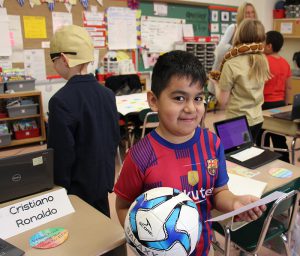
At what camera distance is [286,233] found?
1643 millimetres

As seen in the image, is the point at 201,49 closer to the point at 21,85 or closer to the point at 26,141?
the point at 21,85

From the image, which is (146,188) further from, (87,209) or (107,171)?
(107,171)

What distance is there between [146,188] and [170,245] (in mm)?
257

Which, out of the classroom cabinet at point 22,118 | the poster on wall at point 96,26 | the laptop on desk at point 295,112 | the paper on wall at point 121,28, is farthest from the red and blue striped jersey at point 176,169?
the paper on wall at point 121,28

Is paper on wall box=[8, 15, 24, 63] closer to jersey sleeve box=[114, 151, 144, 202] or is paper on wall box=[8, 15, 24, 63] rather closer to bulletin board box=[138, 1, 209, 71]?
bulletin board box=[138, 1, 209, 71]

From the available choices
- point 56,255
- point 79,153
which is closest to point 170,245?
point 56,255

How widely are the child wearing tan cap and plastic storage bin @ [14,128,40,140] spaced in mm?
2943

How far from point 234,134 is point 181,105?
1142 millimetres

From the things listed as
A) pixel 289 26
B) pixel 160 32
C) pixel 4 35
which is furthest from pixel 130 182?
pixel 289 26

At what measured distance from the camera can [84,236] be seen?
104 cm

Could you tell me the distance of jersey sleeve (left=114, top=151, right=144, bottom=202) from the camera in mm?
994

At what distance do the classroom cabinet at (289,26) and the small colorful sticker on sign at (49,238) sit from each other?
7028 millimetres

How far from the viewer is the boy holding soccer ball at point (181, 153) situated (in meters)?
0.93

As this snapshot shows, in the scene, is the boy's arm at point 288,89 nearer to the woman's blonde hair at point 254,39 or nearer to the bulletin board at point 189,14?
the woman's blonde hair at point 254,39
